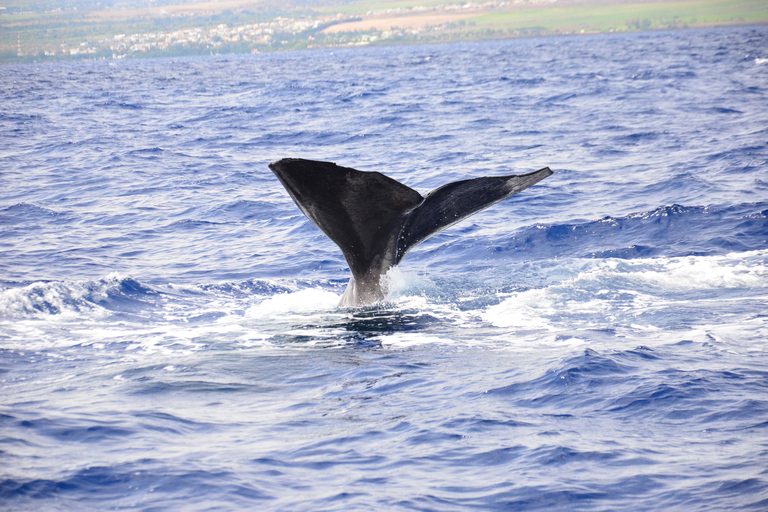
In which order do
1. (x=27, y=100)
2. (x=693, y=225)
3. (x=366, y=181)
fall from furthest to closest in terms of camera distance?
(x=27, y=100) < (x=693, y=225) < (x=366, y=181)

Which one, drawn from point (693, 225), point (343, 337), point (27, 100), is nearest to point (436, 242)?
point (693, 225)

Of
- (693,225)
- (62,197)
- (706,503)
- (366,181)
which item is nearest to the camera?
(706,503)

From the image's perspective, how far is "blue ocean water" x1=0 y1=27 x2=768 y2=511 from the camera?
172 inches

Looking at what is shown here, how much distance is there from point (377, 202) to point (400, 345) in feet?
4.20

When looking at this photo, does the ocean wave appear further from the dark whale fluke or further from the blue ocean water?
the dark whale fluke

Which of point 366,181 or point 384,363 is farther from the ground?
point 366,181

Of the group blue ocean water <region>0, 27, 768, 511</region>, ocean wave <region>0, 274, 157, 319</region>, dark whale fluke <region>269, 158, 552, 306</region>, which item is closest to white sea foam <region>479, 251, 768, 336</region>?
blue ocean water <region>0, 27, 768, 511</region>

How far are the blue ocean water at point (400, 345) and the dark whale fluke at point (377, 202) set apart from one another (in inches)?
35.6

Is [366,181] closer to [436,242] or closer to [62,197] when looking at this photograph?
[436,242]

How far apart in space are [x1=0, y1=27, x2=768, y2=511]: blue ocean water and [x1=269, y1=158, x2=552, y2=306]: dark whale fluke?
0.90 m

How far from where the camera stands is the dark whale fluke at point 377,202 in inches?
244

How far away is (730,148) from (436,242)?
9.25 meters

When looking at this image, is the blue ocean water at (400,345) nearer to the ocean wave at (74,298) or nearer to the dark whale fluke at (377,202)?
the ocean wave at (74,298)

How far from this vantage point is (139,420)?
17.4 feet
